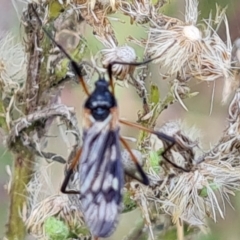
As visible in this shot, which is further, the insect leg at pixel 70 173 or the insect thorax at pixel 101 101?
the insect thorax at pixel 101 101

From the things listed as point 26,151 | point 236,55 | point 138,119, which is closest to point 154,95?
point 138,119

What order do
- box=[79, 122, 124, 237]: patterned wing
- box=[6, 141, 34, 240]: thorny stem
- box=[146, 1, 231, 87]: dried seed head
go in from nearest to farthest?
box=[79, 122, 124, 237]: patterned wing → box=[6, 141, 34, 240]: thorny stem → box=[146, 1, 231, 87]: dried seed head

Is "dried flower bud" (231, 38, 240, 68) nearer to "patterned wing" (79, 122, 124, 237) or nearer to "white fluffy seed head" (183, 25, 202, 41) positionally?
"white fluffy seed head" (183, 25, 202, 41)

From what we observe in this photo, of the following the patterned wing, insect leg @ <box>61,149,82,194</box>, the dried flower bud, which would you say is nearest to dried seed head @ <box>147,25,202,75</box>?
the dried flower bud

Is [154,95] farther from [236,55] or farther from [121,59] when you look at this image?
[236,55]

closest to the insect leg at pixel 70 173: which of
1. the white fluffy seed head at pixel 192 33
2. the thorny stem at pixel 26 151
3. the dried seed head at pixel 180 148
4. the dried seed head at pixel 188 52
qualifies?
the thorny stem at pixel 26 151

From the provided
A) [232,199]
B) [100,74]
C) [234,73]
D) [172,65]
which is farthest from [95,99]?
[232,199]

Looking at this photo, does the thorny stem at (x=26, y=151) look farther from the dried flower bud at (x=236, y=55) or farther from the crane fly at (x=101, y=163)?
the dried flower bud at (x=236, y=55)
